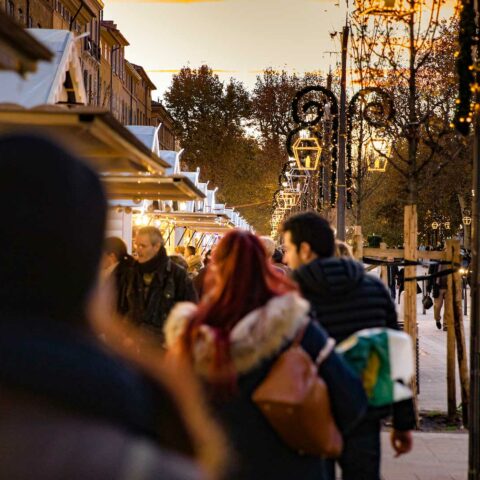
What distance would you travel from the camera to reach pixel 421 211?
72.9m

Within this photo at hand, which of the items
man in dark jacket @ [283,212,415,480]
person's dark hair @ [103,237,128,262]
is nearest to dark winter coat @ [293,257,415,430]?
man in dark jacket @ [283,212,415,480]

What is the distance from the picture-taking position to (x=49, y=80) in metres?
18.0

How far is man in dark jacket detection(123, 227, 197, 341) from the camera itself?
948cm

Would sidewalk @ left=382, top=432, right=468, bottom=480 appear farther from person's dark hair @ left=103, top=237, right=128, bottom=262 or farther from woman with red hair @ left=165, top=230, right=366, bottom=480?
woman with red hair @ left=165, top=230, right=366, bottom=480

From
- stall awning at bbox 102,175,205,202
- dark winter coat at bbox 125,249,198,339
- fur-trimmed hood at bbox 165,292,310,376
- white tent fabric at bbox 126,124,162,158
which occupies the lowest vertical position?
fur-trimmed hood at bbox 165,292,310,376

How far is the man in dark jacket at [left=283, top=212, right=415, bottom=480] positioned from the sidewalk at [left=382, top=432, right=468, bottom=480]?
3632 millimetres

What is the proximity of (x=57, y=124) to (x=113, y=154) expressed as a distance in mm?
993

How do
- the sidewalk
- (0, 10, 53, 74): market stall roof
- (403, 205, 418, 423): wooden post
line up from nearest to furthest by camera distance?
(0, 10, 53, 74): market stall roof → the sidewalk → (403, 205, 418, 423): wooden post

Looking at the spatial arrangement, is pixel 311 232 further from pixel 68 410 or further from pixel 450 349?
pixel 450 349

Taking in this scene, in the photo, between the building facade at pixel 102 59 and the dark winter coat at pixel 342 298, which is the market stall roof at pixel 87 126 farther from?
the building facade at pixel 102 59

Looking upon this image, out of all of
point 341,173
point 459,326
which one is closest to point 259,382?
point 459,326

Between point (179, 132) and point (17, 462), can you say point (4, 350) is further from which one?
point (179, 132)

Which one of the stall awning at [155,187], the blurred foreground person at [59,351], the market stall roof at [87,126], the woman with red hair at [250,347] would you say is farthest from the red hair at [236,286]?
the stall awning at [155,187]

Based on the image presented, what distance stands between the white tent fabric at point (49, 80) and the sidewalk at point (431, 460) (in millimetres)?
5978
